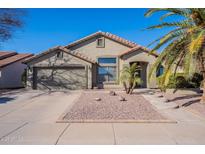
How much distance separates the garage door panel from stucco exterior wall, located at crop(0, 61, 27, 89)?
195 inches

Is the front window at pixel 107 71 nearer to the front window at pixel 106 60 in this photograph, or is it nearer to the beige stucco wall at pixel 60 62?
the front window at pixel 106 60

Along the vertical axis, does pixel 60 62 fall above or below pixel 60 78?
above

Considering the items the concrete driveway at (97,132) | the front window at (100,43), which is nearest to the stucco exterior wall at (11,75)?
the front window at (100,43)

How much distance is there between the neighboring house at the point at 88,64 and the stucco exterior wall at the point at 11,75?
426 centimetres

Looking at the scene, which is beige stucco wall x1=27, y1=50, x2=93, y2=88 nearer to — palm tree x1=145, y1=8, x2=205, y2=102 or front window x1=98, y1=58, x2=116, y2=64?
front window x1=98, y1=58, x2=116, y2=64

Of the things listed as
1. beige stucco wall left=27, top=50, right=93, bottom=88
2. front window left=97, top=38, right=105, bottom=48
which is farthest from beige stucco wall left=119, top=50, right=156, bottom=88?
beige stucco wall left=27, top=50, right=93, bottom=88

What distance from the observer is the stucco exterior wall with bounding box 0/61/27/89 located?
23.5 meters

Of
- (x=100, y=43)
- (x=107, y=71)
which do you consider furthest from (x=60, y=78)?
(x=100, y=43)

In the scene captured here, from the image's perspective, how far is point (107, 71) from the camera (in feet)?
72.8

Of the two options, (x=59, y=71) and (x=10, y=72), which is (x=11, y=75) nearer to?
(x=10, y=72)

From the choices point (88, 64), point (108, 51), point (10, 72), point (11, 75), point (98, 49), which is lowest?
point (11, 75)

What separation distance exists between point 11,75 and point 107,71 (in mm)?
11067

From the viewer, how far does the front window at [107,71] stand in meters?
22.1
